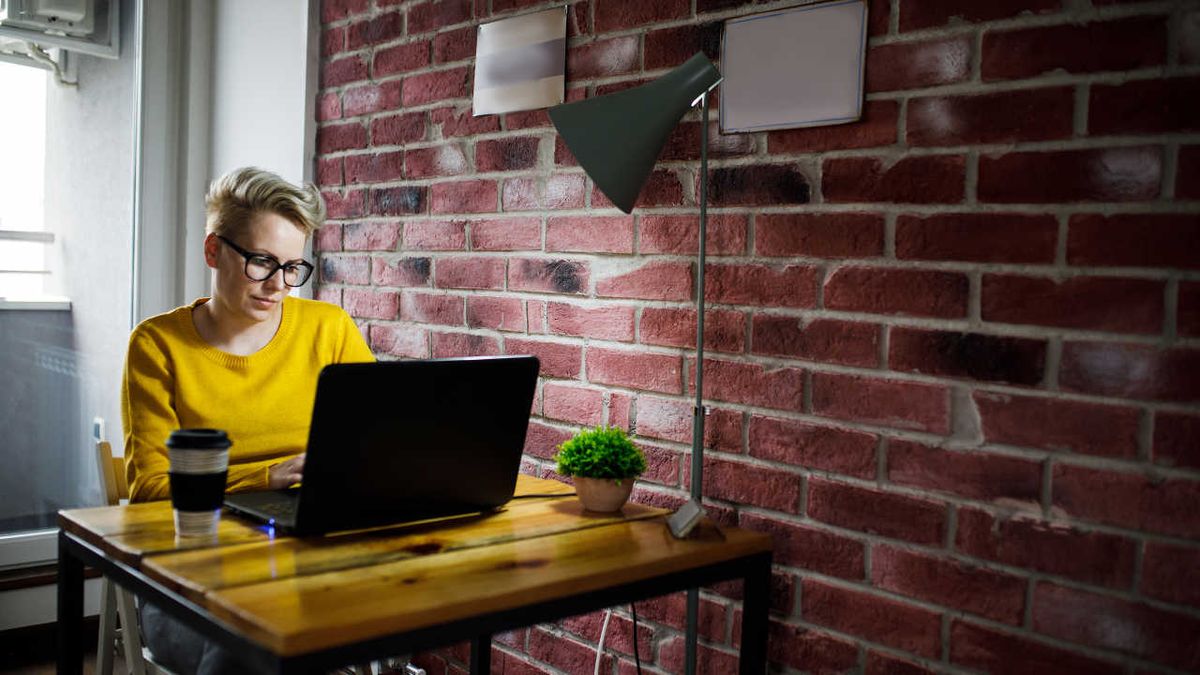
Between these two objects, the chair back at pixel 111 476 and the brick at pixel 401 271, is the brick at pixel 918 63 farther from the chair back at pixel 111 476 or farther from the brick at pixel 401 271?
the chair back at pixel 111 476

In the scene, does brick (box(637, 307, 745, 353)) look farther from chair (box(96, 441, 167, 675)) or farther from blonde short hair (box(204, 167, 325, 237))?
chair (box(96, 441, 167, 675))

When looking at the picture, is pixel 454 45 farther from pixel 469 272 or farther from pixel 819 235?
pixel 819 235

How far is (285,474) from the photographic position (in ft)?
6.21

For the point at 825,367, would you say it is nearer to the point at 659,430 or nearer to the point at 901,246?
the point at 901,246

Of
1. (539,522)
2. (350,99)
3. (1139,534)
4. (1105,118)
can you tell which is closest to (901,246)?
(1105,118)

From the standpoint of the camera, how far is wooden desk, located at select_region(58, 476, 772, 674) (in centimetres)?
123

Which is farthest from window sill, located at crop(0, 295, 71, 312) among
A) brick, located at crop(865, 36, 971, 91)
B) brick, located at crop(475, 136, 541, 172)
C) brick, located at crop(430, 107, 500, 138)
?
brick, located at crop(865, 36, 971, 91)

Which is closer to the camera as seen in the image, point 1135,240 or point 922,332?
point 1135,240

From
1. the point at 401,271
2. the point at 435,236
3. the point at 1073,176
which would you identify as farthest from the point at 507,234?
the point at 1073,176

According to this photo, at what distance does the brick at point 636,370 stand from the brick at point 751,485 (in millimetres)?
178

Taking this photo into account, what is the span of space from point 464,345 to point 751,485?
91cm

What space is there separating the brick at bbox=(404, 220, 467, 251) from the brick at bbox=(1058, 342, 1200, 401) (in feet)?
4.87

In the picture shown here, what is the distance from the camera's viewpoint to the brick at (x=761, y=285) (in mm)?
1814

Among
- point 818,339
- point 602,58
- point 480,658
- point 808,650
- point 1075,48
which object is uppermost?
point 602,58
